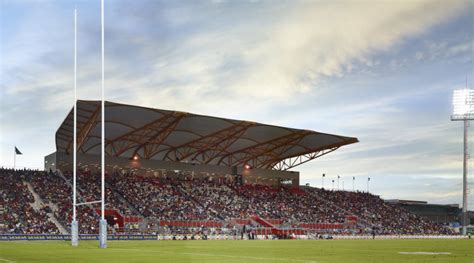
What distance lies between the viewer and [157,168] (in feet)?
273

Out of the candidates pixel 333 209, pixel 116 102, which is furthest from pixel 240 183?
pixel 116 102

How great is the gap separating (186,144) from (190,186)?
→ 5.81 m

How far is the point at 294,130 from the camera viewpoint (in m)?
75.1

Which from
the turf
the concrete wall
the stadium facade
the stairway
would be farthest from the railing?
the concrete wall

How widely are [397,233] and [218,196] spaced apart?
87.4 feet

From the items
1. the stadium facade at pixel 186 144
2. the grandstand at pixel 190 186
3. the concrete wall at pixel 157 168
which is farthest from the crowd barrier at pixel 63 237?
the concrete wall at pixel 157 168

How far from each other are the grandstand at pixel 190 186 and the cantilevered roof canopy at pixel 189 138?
146 mm

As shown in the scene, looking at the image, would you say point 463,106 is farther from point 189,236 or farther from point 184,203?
point 189,236

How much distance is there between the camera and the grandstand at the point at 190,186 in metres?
60.1

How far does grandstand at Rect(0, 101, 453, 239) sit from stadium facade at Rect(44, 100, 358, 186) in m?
0.15

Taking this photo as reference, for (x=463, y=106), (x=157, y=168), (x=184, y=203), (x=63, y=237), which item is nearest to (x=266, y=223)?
(x=184, y=203)

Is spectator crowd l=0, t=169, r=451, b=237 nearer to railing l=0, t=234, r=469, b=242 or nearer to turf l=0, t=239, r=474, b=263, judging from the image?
railing l=0, t=234, r=469, b=242

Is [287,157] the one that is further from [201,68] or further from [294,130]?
[201,68]

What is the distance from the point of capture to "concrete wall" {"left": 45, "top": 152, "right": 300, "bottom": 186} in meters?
73.2
